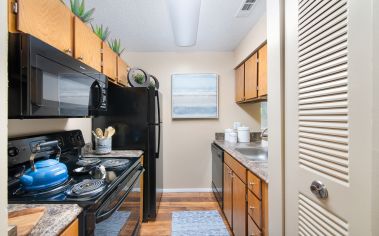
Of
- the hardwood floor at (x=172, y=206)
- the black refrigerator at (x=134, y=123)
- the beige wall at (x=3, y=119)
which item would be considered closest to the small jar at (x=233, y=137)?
the hardwood floor at (x=172, y=206)

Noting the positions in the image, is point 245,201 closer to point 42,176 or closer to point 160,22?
point 42,176

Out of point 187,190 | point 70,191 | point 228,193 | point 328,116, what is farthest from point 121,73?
point 328,116

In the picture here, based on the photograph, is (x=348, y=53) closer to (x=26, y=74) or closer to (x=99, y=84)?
(x=26, y=74)

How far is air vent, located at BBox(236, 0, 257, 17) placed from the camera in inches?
75.0

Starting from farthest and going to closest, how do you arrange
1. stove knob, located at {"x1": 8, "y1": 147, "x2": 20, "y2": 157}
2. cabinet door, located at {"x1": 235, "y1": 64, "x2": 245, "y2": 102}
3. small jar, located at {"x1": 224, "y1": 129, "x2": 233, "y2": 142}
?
small jar, located at {"x1": 224, "y1": 129, "x2": 233, "y2": 142}
cabinet door, located at {"x1": 235, "y1": 64, "x2": 245, "y2": 102}
stove knob, located at {"x1": 8, "y1": 147, "x2": 20, "y2": 157}

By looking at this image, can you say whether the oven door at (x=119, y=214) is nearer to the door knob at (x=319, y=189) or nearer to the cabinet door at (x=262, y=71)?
the door knob at (x=319, y=189)

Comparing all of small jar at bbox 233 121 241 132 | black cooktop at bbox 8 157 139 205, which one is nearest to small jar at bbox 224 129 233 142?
small jar at bbox 233 121 241 132

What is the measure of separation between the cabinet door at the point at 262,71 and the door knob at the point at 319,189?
5.34ft

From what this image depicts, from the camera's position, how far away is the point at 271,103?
3.42 ft

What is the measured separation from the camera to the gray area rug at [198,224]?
2.19m

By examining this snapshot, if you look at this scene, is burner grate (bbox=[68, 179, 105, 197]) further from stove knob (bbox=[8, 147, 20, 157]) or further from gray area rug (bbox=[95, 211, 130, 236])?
A: stove knob (bbox=[8, 147, 20, 157])

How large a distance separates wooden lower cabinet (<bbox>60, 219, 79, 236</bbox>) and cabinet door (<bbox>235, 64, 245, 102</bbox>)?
2.56m

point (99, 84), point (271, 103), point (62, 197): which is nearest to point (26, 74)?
point (62, 197)

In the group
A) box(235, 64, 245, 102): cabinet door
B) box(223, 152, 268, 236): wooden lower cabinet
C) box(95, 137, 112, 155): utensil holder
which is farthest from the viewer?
box(235, 64, 245, 102): cabinet door
